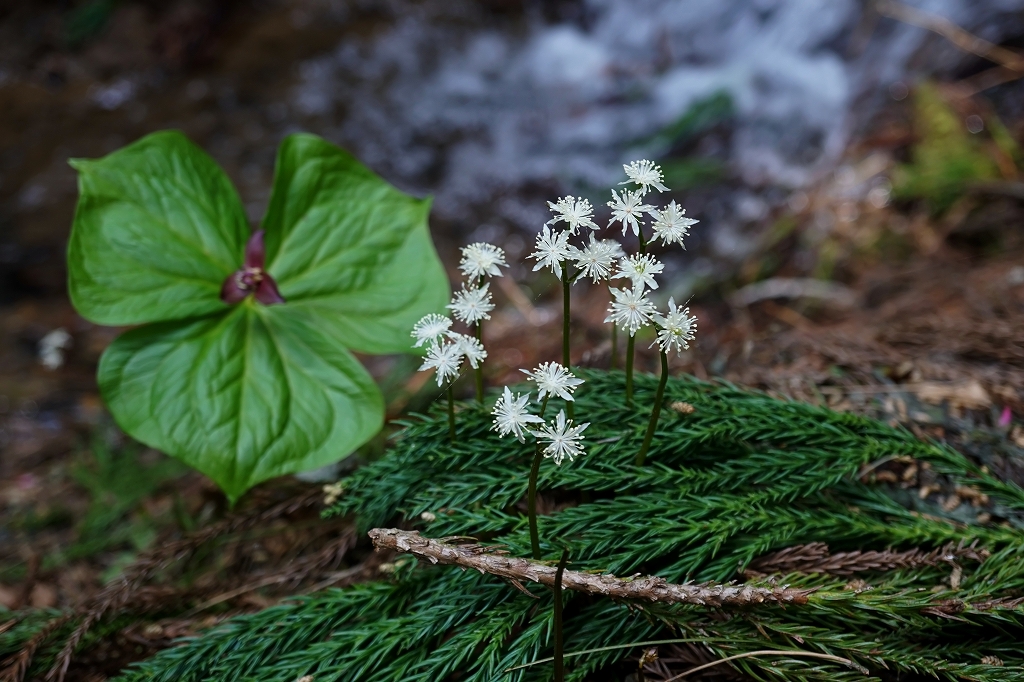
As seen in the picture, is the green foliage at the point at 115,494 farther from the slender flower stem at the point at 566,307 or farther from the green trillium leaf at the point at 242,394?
the slender flower stem at the point at 566,307

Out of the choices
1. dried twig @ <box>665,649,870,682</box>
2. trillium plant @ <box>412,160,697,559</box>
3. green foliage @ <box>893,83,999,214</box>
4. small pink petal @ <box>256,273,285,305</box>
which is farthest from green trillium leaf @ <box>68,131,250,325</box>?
green foliage @ <box>893,83,999,214</box>

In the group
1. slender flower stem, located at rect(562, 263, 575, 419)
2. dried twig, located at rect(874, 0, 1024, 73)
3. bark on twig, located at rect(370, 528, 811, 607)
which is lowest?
bark on twig, located at rect(370, 528, 811, 607)

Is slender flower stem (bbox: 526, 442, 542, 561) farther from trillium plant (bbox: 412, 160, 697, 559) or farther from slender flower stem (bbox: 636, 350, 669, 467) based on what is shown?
slender flower stem (bbox: 636, 350, 669, 467)

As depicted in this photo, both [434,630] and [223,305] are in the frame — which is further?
[223,305]

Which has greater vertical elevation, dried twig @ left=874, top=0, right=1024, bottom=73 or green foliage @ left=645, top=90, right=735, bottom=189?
dried twig @ left=874, top=0, right=1024, bottom=73

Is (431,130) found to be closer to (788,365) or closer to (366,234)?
(366,234)

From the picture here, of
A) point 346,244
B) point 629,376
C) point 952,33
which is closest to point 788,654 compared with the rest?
point 629,376

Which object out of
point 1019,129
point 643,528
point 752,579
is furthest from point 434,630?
point 1019,129
